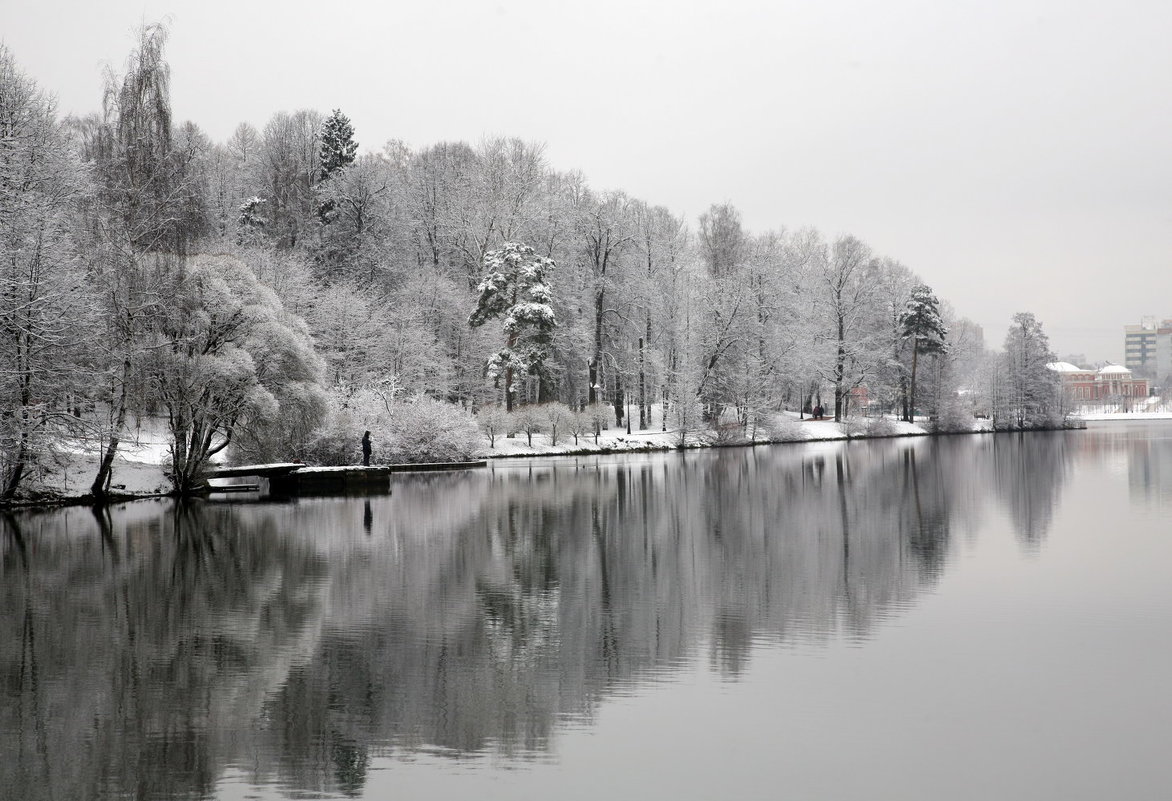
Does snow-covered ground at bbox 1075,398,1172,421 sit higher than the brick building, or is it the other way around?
the brick building

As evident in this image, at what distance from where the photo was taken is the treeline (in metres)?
25.4

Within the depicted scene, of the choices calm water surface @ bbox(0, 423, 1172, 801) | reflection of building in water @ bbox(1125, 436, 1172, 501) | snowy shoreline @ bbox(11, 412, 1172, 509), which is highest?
snowy shoreline @ bbox(11, 412, 1172, 509)

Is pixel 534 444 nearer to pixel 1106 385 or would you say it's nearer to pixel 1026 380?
pixel 1026 380

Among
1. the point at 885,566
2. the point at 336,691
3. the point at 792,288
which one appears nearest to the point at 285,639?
the point at 336,691

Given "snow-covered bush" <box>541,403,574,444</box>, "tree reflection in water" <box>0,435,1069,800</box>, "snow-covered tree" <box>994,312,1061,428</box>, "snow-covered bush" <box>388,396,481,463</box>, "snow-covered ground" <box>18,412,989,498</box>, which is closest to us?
"tree reflection in water" <box>0,435,1069,800</box>

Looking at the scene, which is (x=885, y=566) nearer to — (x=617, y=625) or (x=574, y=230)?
(x=617, y=625)

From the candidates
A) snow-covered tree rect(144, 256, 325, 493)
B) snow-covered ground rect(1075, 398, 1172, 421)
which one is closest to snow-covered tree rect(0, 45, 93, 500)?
snow-covered tree rect(144, 256, 325, 493)

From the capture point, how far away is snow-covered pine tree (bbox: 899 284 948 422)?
73125 mm

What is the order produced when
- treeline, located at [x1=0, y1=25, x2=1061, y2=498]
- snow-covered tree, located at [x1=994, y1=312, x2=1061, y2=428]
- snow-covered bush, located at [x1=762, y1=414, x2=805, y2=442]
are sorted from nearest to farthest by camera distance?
treeline, located at [x1=0, y1=25, x2=1061, y2=498], snow-covered bush, located at [x1=762, y1=414, x2=805, y2=442], snow-covered tree, located at [x1=994, y1=312, x2=1061, y2=428]

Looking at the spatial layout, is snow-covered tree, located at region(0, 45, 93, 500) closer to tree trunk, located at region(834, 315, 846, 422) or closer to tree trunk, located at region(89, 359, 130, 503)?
tree trunk, located at region(89, 359, 130, 503)

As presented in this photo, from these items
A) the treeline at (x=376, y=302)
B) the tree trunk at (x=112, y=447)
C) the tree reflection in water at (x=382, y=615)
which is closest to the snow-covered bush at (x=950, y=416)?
the treeline at (x=376, y=302)

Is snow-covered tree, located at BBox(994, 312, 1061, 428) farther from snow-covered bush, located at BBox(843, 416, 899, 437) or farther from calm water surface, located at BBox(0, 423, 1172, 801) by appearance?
calm water surface, located at BBox(0, 423, 1172, 801)

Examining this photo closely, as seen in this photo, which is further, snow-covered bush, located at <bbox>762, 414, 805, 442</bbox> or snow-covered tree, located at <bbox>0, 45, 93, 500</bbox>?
snow-covered bush, located at <bbox>762, 414, 805, 442</bbox>

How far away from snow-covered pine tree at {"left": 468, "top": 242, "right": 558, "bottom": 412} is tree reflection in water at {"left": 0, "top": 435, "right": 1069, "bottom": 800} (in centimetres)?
2468
